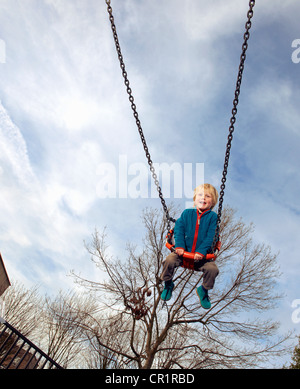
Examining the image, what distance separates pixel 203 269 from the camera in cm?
348

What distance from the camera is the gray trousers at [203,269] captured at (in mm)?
3416

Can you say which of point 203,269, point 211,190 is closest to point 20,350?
point 203,269

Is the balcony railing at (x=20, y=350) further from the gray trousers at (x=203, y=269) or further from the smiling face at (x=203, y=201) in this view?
the smiling face at (x=203, y=201)

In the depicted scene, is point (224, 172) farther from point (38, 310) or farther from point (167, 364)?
point (38, 310)

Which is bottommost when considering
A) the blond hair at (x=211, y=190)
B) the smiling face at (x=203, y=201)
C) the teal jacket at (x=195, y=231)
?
the teal jacket at (x=195, y=231)

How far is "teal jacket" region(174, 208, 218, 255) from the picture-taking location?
359 cm

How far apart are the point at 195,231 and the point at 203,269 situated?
1.77ft

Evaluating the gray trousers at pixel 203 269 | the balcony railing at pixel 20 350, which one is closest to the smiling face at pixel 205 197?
the gray trousers at pixel 203 269

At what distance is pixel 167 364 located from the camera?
10.1 m
